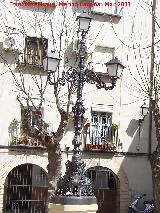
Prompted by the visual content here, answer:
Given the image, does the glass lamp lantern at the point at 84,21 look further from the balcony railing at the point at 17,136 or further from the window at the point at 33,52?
the balcony railing at the point at 17,136

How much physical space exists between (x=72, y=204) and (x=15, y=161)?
964cm

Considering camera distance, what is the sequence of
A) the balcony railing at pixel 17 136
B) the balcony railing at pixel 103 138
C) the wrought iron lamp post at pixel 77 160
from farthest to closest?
the balcony railing at pixel 103 138 → the balcony railing at pixel 17 136 → the wrought iron lamp post at pixel 77 160

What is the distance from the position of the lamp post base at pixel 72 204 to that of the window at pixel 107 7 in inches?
467

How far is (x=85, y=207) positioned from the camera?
8.20 m

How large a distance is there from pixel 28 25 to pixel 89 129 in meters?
4.68

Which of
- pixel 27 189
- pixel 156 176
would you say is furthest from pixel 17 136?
pixel 156 176

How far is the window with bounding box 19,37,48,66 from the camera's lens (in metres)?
17.8

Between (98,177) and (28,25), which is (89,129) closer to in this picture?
(98,177)

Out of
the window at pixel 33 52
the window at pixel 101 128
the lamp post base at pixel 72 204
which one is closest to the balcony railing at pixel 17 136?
the window at pixel 33 52

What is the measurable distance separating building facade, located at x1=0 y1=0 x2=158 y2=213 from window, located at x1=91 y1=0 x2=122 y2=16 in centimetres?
4

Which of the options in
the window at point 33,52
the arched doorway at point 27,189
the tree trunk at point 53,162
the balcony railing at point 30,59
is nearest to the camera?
the tree trunk at point 53,162

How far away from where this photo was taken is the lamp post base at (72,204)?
8125mm

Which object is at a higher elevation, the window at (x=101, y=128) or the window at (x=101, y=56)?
the window at (x=101, y=56)

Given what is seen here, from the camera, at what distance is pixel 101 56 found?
1892cm
